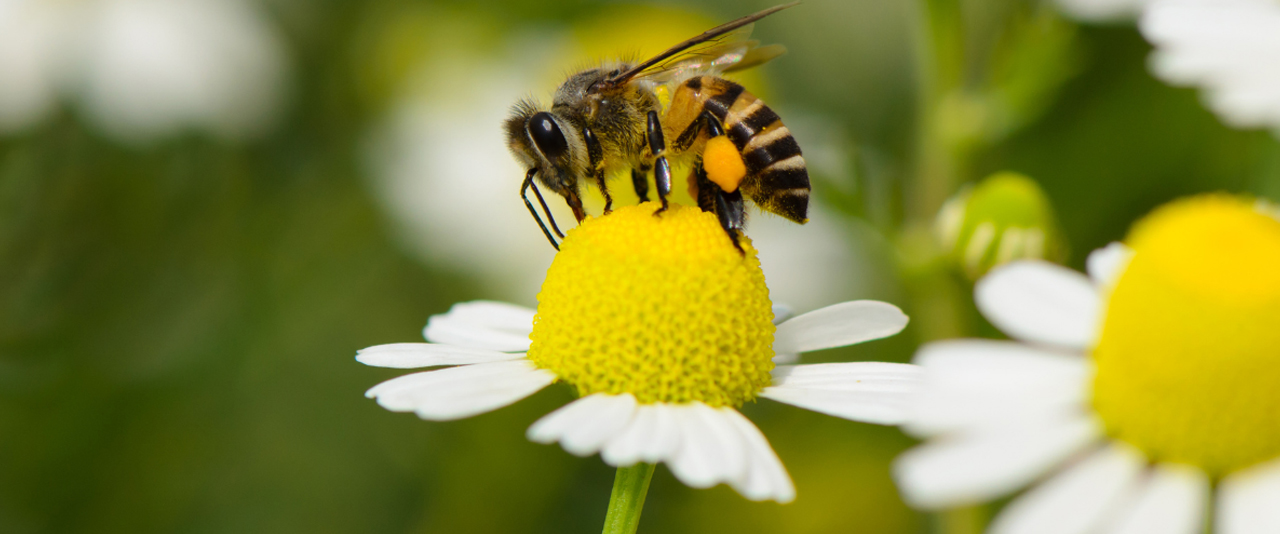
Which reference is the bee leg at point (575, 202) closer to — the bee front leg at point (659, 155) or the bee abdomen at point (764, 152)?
the bee front leg at point (659, 155)

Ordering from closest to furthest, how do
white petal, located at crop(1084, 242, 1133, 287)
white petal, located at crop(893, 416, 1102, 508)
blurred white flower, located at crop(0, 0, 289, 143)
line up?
white petal, located at crop(893, 416, 1102, 508), white petal, located at crop(1084, 242, 1133, 287), blurred white flower, located at crop(0, 0, 289, 143)

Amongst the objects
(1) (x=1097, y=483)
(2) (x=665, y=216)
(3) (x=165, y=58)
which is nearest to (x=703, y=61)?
(2) (x=665, y=216)

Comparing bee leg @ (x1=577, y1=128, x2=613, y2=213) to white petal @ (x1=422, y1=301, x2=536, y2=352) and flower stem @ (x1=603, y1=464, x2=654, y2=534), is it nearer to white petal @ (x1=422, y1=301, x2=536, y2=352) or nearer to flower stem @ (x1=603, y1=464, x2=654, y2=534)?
white petal @ (x1=422, y1=301, x2=536, y2=352)

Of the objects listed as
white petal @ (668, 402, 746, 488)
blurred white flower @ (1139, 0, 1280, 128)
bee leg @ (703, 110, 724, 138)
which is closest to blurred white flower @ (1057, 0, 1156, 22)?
blurred white flower @ (1139, 0, 1280, 128)

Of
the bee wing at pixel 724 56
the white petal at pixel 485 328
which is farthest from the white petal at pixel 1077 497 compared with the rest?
the bee wing at pixel 724 56

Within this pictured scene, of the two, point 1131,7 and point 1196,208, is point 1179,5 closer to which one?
point 1196,208
